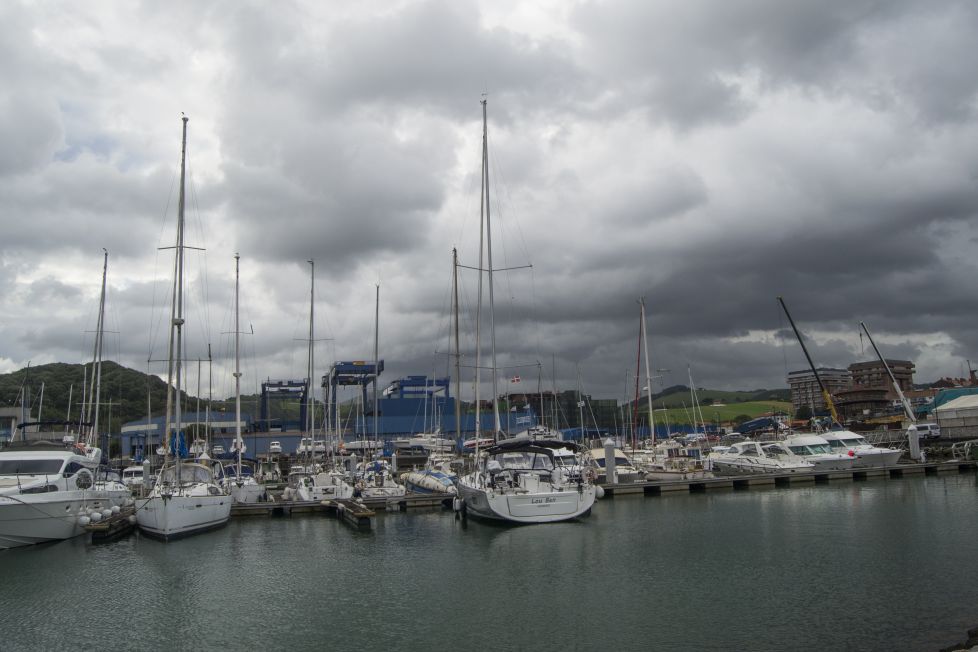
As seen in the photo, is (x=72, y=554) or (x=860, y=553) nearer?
(x=860, y=553)

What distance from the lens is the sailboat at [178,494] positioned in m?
30.0

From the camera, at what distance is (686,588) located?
794 inches

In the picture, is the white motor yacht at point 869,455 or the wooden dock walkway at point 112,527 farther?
the white motor yacht at point 869,455

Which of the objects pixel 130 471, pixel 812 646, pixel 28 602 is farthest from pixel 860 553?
pixel 130 471

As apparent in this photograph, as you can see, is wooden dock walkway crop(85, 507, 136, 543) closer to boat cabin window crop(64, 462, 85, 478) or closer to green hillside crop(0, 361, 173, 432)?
boat cabin window crop(64, 462, 85, 478)

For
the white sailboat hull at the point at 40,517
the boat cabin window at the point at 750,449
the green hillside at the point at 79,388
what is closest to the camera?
the white sailboat hull at the point at 40,517

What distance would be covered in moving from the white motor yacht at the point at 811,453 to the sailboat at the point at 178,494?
40068 mm

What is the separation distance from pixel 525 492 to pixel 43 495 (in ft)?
67.7

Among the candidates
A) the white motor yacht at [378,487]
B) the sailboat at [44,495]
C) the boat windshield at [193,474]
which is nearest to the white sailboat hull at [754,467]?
the white motor yacht at [378,487]

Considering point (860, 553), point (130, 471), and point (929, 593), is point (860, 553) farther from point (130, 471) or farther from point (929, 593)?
point (130, 471)

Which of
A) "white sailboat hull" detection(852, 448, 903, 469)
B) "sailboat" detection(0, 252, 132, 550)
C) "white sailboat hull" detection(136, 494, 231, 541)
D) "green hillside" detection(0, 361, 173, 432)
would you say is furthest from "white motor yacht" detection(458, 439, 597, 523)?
"green hillside" detection(0, 361, 173, 432)

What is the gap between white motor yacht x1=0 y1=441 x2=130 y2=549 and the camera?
28.2 metres

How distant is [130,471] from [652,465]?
147 ft

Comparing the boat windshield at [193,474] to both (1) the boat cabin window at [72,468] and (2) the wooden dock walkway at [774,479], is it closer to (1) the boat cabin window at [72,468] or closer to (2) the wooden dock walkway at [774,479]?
(1) the boat cabin window at [72,468]
